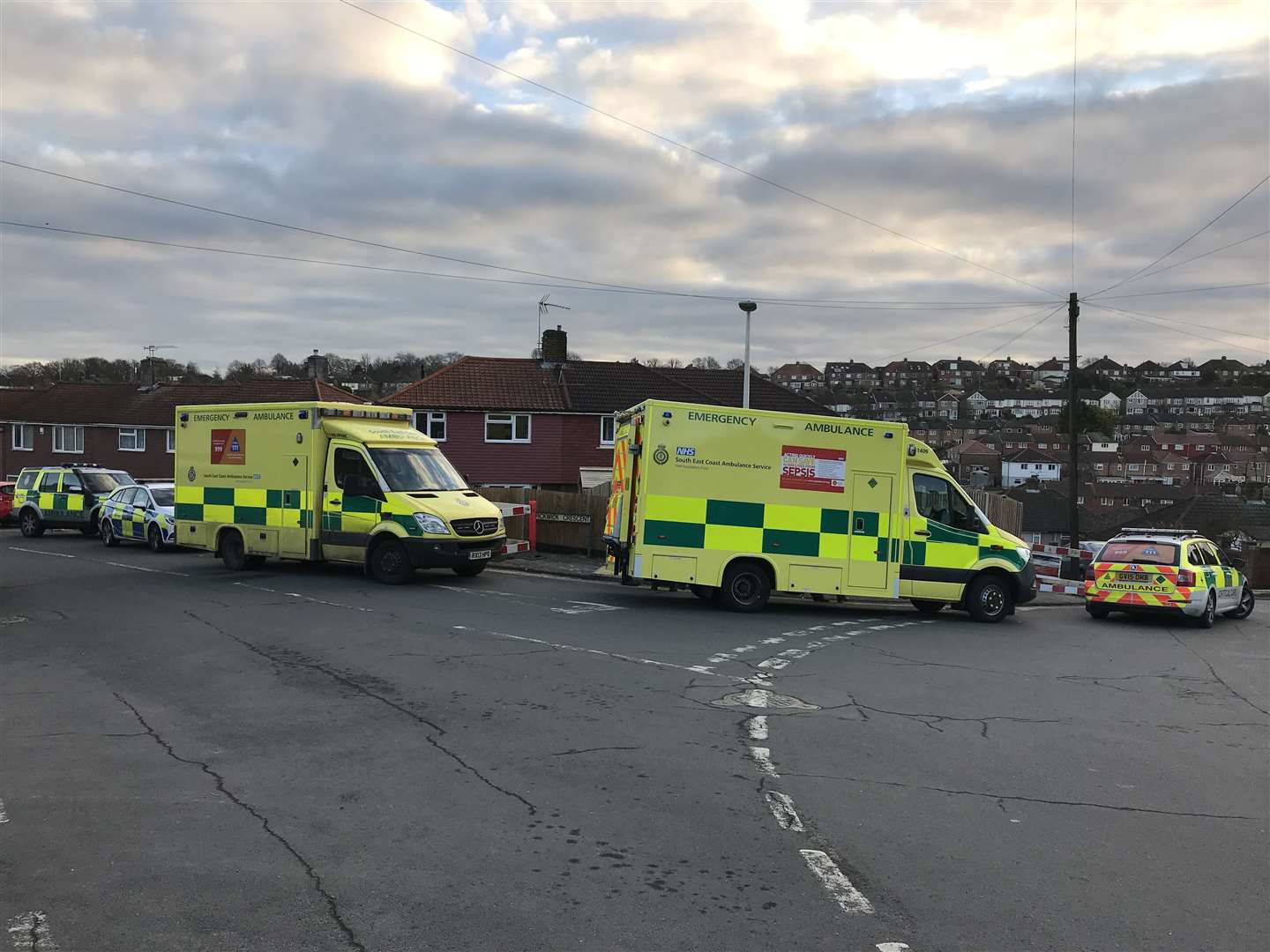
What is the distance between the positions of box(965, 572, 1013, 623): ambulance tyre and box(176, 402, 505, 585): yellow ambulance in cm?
781

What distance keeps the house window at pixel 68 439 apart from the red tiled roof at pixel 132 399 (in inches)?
18.1

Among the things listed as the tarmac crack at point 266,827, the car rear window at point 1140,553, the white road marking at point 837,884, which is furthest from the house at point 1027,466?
the white road marking at point 837,884

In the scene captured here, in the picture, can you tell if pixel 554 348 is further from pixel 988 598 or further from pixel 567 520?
pixel 988 598

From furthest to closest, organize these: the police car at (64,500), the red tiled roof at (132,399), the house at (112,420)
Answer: the red tiled roof at (132,399) → the house at (112,420) → the police car at (64,500)

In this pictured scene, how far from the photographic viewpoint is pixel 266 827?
18.3 ft

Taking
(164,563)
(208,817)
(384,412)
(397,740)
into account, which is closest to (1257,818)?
(397,740)

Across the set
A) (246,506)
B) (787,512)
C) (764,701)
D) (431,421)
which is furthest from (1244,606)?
(431,421)

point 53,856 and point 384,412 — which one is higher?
Answer: point 384,412

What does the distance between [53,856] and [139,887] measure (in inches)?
28.3

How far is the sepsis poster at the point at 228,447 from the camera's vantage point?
1862cm

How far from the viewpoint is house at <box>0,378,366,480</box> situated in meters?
52.2

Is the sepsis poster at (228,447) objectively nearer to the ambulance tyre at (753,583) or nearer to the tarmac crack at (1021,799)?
the ambulance tyre at (753,583)

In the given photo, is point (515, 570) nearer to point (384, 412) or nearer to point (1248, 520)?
point (384, 412)

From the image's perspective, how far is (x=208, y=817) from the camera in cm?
573
